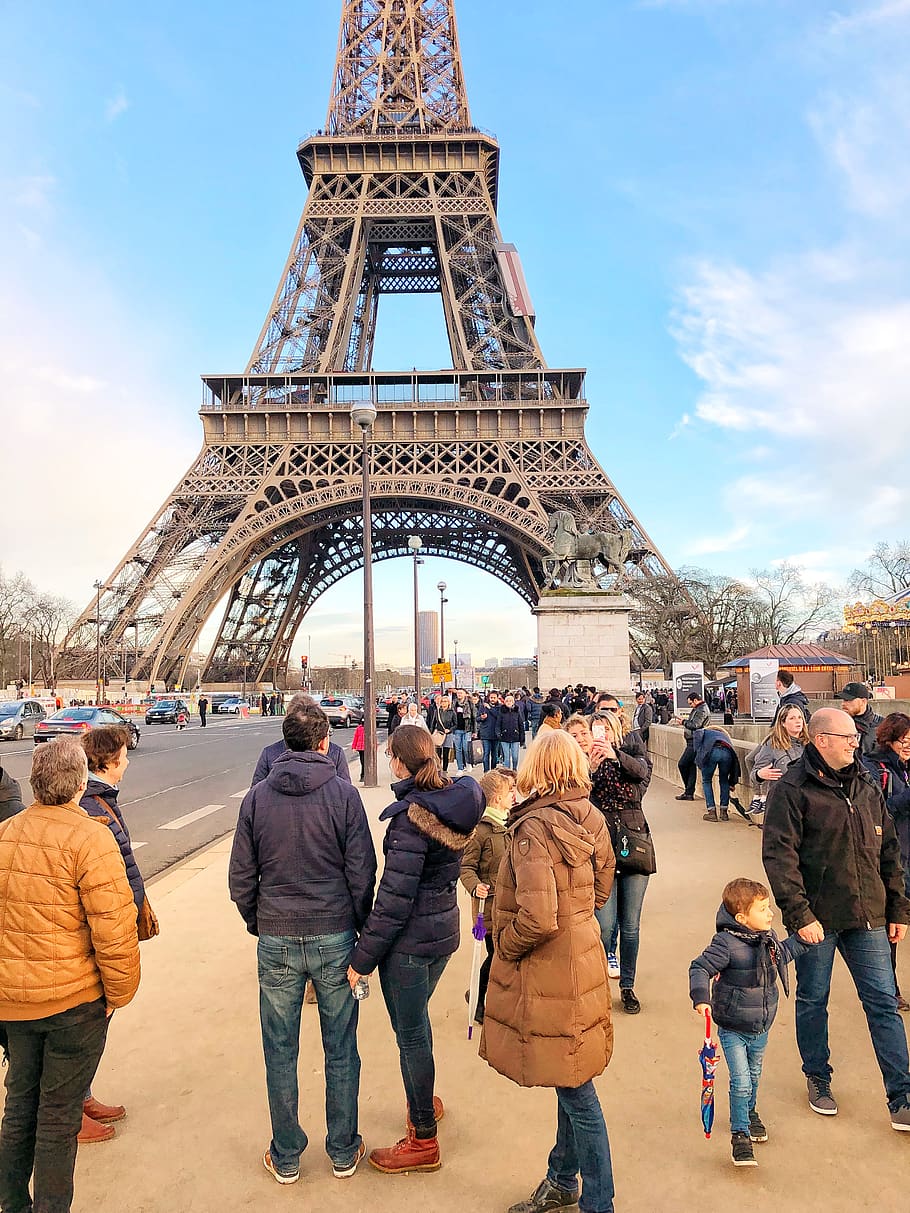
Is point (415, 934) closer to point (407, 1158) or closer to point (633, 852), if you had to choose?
point (407, 1158)

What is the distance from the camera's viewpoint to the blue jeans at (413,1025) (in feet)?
10.5

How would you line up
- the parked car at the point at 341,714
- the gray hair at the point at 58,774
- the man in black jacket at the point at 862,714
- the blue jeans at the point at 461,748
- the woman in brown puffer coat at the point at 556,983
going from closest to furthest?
1. the woman in brown puffer coat at the point at 556,983
2. the gray hair at the point at 58,774
3. the man in black jacket at the point at 862,714
4. the blue jeans at the point at 461,748
5. the parked car at the point at 341,714

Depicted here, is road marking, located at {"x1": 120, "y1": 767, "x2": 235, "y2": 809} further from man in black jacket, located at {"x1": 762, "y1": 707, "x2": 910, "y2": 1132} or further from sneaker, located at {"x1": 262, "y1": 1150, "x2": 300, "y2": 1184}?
man in black jacket, located at {"x1": 762, "y1": 707, "x2": 910, "y2": 1132}

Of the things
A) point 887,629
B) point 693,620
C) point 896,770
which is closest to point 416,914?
point 896,770

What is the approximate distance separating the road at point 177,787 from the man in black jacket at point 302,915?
18.5 feet

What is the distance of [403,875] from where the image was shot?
308 cm

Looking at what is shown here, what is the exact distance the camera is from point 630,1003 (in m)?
4.66

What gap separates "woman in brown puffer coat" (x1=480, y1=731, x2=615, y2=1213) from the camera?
2.69 metres

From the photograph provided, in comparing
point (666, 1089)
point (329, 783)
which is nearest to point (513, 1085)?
point (666, 1089)

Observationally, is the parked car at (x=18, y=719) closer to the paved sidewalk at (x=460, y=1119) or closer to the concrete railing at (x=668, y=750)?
the concrete railing at (x=668, y=750)

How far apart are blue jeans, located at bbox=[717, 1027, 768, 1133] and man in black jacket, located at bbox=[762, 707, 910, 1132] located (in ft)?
1.51

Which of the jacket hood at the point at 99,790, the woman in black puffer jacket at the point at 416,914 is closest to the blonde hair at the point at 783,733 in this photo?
the woman in black puffer jacket at the point at 416,914

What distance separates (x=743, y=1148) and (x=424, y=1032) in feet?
4.29

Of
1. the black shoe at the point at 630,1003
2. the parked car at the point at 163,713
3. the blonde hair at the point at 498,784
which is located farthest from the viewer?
the parked car at the point at 163,713
